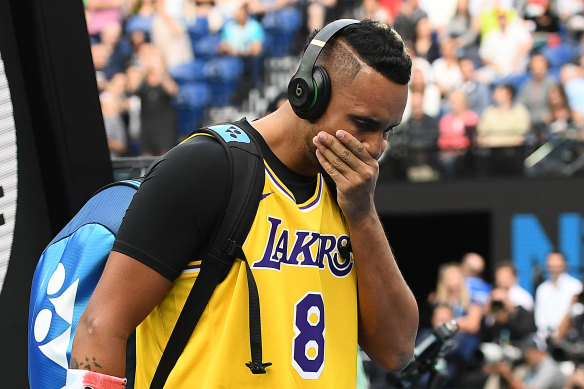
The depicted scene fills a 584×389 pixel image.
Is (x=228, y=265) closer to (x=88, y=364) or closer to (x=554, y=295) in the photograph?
(x=88, y=364)

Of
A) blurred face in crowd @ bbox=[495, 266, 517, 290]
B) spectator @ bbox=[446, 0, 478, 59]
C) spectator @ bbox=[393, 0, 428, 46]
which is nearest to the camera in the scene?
blurred face in crowd @ bbox=[495, 266, 517, 290]

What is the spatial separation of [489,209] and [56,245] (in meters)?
10.1

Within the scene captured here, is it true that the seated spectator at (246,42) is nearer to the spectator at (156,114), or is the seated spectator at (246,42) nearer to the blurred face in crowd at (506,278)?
the spectator at (156,114)

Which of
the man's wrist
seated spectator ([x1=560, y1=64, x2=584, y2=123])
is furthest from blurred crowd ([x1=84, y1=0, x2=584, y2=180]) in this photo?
the man's wrist

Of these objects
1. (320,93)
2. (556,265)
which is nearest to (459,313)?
(556,265)

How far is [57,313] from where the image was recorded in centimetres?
213

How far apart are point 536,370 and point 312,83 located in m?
6.95

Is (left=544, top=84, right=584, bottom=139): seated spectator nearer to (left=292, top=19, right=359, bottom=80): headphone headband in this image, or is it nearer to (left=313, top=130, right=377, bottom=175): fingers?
(left=292, top=19, right=359, bottom=80): headphone headband

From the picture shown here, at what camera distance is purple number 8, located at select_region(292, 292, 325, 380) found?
6.91ft

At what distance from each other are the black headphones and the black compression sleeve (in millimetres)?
286

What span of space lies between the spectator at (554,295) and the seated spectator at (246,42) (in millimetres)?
5507

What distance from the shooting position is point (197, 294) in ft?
6.51

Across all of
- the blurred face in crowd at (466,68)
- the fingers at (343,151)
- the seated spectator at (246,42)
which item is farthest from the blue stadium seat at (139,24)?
the fingers at (343,151)

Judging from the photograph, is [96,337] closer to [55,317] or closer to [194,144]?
[55,317]
